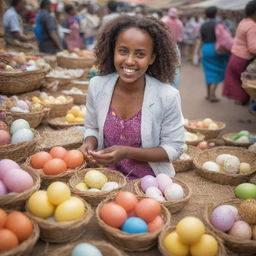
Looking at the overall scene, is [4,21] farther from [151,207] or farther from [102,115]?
[151,207]

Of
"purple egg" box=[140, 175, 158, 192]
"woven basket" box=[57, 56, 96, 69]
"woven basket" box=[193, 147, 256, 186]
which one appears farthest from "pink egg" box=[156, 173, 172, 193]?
"woven basket" box=[57, 56, 96, 69]

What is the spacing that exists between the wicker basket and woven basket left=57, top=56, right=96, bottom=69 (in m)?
1.80

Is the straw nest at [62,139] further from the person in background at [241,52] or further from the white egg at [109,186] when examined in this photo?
the person in background at [241,52]

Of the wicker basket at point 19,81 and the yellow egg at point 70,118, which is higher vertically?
the wicker basket at point 19,81

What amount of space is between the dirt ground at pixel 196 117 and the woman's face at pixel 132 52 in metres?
0.94

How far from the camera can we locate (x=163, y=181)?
7.32 ft

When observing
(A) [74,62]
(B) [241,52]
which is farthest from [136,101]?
(B) [241,52]

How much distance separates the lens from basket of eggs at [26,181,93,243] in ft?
5.36

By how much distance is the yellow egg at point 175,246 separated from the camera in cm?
161

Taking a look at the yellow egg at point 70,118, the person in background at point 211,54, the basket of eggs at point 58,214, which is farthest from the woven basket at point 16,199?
the person in background at point 211,54

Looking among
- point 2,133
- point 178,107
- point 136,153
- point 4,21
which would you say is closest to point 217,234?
point 136,153

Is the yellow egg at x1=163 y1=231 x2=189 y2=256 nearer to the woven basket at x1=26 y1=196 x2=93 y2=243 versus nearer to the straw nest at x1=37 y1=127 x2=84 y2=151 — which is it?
the woven basket at x1=26 y1=196 x2=93 y2=243

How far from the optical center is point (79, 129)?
3588mm

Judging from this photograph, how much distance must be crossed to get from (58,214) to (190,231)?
25.3 inches
